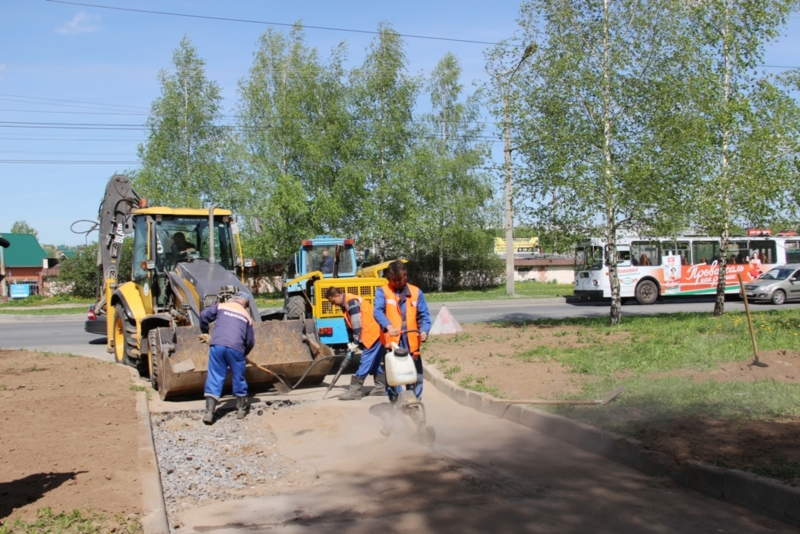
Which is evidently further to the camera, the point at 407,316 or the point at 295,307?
the point at 295,307

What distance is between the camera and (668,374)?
9773mm

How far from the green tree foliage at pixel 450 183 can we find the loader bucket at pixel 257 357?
2622cm

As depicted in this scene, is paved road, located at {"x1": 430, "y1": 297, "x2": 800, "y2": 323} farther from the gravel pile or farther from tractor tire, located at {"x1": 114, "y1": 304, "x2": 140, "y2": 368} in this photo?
the gravel pile

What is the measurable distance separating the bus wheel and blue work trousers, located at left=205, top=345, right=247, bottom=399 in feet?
76.5

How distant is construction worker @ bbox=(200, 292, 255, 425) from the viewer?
8.62m

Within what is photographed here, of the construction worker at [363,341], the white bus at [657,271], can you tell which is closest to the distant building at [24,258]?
the white bus at [657,271]

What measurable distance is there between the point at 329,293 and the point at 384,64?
2832 cm

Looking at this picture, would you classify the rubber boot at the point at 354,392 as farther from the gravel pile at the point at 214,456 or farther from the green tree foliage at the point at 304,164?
the green tree foliage at the point at 304,164

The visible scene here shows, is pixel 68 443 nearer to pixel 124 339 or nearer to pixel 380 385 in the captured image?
pixel 380 385

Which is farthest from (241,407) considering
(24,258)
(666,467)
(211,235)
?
(24,258)

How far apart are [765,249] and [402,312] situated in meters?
29.3

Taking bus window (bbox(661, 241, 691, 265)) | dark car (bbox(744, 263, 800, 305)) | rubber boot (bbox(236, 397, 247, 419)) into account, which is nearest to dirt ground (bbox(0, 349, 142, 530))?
rubber boot (bbox(236, 397, 247, 419))

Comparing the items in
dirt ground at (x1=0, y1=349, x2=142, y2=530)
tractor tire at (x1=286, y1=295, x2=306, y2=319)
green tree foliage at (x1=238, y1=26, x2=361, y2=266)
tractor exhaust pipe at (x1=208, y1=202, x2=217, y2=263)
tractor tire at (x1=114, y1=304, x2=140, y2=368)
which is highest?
green tree foliage at (x1=238, y1=26, x2=361, y2=266)

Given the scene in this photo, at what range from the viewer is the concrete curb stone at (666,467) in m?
5.00
